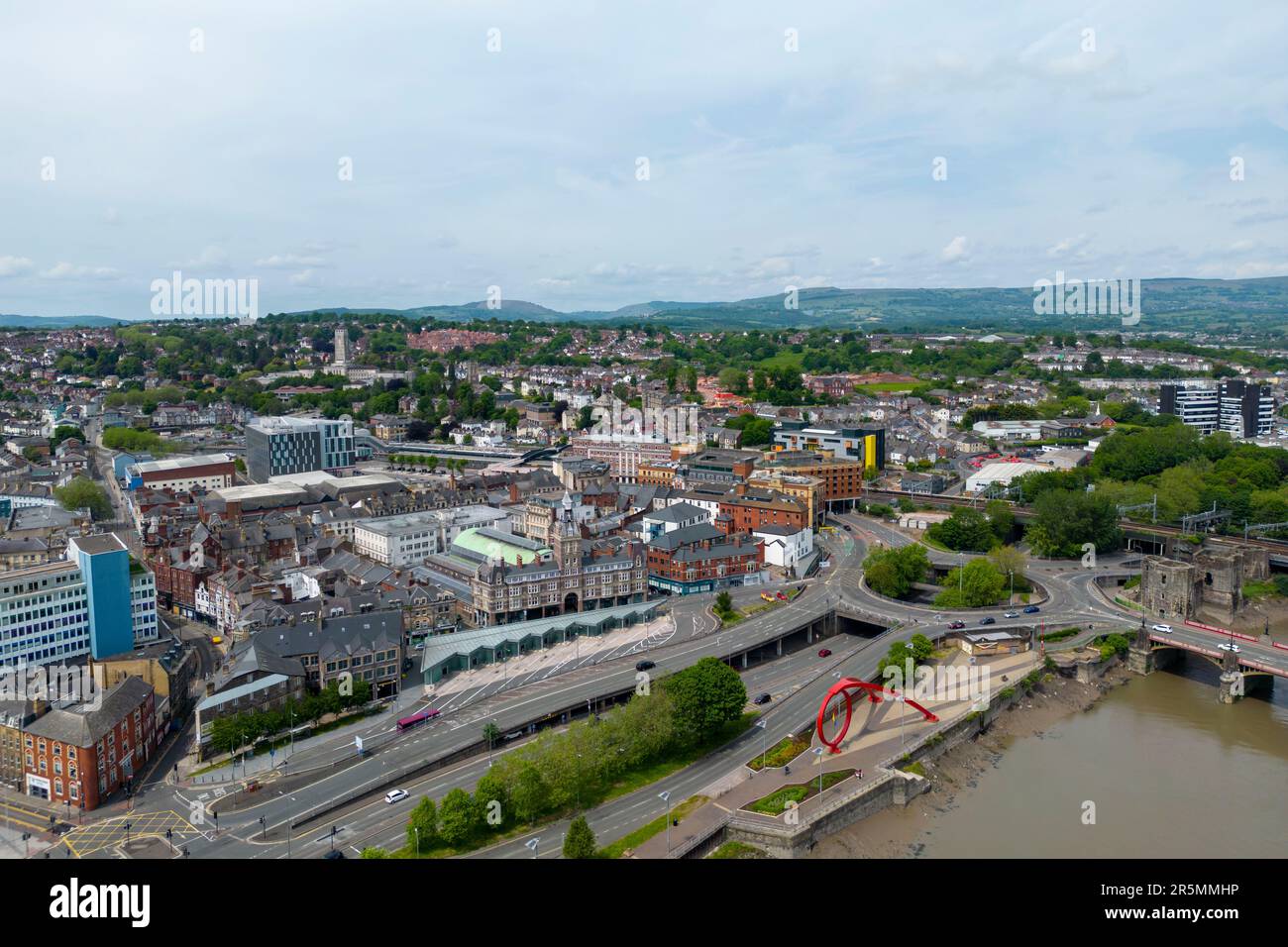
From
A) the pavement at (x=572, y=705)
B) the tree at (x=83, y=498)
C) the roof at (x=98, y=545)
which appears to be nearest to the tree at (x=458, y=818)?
the pavement at (x=572, y=705)

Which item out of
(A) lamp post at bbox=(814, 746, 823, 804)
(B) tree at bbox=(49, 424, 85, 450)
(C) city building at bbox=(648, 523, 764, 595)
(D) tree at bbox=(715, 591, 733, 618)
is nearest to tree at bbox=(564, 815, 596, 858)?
(A) lamp post at bbox=(814, 746, 823, 804)

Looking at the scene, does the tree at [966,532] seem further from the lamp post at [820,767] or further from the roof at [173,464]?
the roof at [173,464]

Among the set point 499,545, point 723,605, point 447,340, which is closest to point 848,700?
point 723,605

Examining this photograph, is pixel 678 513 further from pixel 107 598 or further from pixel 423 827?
pixel 423 827

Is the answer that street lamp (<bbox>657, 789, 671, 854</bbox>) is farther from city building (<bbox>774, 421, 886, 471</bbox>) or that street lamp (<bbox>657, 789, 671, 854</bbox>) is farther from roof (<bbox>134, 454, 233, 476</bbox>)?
roof (<bbox>134, 454, 233, 476</bbox>)

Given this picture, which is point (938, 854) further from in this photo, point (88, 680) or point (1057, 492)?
→ point (1057, 492)
